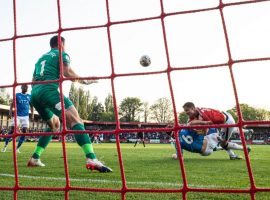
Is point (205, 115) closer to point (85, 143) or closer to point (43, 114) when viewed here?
point (43, 114)

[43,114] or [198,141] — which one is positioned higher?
[43,114]

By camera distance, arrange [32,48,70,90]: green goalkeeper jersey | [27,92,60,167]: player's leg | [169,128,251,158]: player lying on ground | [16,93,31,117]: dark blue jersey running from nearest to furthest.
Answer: [27,92,60,167]: player's leg → [32,48,70,90]: green goalkeeper jersey → [169,128,251,158]: player lying on ground → [16,93,31,117]: dark blue jersey

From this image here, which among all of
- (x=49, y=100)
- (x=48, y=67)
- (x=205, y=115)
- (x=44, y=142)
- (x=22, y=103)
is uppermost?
(x=22, y=103)

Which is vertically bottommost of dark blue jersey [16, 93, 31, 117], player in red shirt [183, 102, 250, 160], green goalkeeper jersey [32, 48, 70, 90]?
player in red shirt [183, 102, 250, 160]

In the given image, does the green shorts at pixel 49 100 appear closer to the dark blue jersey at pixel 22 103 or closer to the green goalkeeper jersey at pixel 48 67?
the green goalkeeper jersey at pixel 48 67

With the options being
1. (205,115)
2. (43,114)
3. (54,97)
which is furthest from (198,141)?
(54,97)

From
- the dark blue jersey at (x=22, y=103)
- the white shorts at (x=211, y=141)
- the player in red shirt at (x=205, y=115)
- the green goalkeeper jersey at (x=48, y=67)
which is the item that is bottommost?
the white shorts at (x=211, y=141)

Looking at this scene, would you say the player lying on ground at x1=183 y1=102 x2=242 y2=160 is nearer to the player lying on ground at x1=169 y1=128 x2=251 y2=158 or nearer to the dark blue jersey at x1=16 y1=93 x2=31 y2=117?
the player lying on ground at x1=169 y1=128 x2=251 y2=158

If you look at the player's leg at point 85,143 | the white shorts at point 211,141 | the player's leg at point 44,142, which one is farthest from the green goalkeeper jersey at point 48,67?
the white shorts at point 211,141

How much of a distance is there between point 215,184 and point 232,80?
6.30ft

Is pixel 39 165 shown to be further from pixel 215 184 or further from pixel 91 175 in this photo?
pixel 215 184

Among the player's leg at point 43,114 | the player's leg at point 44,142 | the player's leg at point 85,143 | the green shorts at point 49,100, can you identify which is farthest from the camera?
the player's leg at point 44,142

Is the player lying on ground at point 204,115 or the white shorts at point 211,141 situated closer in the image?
the player lying on ground at point 204,115

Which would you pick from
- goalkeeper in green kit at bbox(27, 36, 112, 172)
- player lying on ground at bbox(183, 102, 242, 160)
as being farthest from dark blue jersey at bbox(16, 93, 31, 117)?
goalkeeper in green kit at bbox(27, 36, 112, 172)
